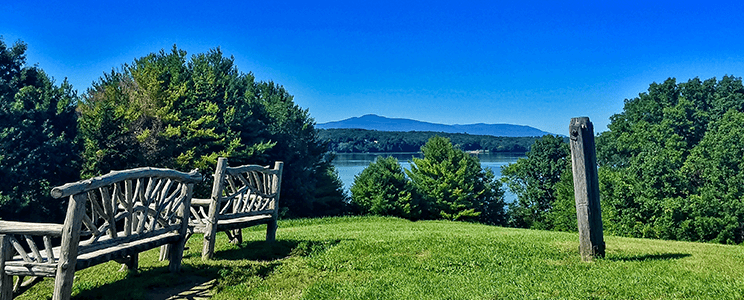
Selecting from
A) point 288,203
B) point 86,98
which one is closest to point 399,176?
point 288,203

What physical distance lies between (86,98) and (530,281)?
111 ft

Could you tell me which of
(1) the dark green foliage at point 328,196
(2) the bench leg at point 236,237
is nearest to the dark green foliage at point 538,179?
(1) the dark green foliage at point 328,196

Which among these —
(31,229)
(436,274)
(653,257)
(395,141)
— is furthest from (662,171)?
(395,141)

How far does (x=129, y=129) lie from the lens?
92.1 ft

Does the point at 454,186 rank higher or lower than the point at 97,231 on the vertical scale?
lower

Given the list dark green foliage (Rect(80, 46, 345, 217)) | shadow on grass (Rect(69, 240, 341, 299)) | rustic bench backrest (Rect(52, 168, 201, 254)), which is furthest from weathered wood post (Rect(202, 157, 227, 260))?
dark green foliage (Rect(80, 46, 345, 217))

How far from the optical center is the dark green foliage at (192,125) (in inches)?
1084

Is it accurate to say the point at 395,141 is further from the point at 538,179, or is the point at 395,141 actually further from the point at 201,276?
the point at 201,276

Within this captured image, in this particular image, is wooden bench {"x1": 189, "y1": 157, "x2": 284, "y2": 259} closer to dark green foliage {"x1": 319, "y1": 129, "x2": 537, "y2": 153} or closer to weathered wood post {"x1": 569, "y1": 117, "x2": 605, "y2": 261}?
weathered wood post {"x1": 569, "y1": 117, "x2": 605, "y2": 261}

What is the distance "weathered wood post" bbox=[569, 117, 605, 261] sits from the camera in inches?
337

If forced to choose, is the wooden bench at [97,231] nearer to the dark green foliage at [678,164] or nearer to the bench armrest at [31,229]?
the bench armrest at [31,229]

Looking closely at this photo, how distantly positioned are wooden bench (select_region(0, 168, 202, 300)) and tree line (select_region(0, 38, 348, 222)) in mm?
20727

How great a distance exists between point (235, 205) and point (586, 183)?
7.41 m

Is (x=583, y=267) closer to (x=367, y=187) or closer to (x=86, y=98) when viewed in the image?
(x=367, y=187)
